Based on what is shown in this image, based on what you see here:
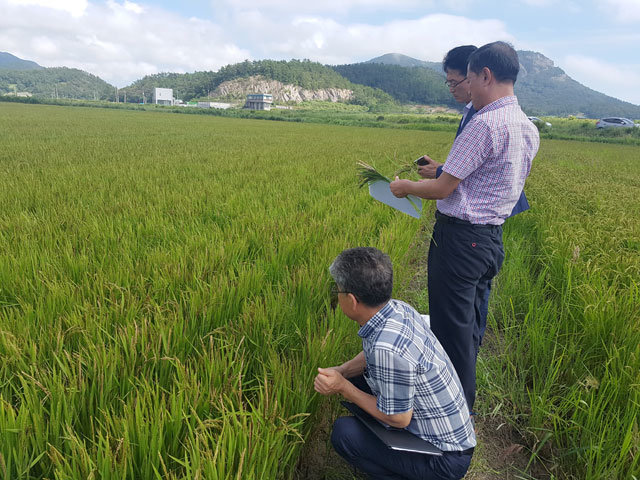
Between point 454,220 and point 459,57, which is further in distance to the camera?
point 459,57

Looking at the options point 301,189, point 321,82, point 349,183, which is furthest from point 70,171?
point 321,82

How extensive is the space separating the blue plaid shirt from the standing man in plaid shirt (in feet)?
1.78

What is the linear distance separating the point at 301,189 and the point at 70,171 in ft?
12.3

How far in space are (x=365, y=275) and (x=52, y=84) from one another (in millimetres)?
217038

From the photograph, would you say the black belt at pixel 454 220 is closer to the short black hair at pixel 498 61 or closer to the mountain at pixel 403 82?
the short black hair at pixel 498 61

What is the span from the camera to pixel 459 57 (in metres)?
2.15

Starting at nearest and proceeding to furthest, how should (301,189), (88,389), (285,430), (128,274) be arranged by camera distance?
(285,430) < (88,389) < (128,274) < (301,189)

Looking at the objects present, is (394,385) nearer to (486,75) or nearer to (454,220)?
(454,220)

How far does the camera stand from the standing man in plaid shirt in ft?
5.47

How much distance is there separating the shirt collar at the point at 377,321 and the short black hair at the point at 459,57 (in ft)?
5.16

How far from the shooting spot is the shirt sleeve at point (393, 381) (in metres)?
1.23

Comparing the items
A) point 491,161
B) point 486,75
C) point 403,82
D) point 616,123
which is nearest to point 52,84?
point 403,82

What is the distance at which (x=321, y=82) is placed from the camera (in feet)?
420

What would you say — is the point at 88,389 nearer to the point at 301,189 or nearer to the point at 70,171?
the point at 301,189
